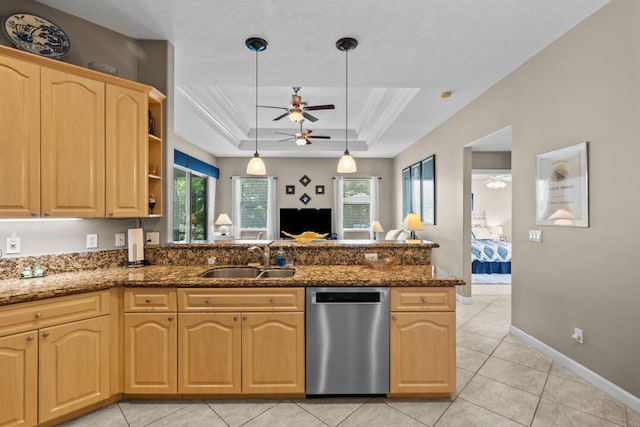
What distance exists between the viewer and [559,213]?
260 cm

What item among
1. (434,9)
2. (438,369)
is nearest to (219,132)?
(434,9)

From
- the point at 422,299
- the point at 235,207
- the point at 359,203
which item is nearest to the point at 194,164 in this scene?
the point at 235,207

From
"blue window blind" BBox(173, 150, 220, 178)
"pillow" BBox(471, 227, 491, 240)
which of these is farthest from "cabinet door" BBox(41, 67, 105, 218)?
"pillow" BBox(471, 227, 491, 240)

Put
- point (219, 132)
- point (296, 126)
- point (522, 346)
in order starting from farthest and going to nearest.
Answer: point (296, 126)
point (219, 132)
point (522, 346)

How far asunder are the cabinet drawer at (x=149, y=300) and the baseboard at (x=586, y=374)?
308 centimetres

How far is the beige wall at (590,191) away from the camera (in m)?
2.03

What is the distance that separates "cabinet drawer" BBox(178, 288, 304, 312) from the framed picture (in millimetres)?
2298

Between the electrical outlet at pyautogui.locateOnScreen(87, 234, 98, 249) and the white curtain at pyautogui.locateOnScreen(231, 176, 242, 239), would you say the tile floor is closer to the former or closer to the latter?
the electrical outlet at pyautogui.locateOnScreen(87, 234, 98, 249)

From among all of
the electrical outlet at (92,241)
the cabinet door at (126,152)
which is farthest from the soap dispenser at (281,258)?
the electrical outlet at (92,241)

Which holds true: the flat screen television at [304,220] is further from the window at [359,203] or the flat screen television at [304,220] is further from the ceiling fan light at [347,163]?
the ceiling fan light at [347,163]

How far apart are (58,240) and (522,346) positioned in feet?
13.7

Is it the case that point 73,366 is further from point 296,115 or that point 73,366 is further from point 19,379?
point 296,115

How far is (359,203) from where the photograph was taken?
25.6 feet

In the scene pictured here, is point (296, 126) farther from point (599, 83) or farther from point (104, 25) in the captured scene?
point (599, 83)
